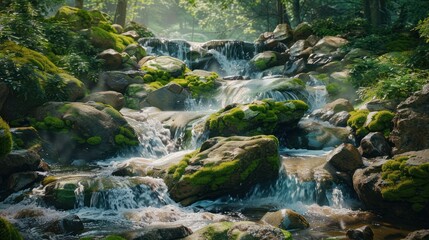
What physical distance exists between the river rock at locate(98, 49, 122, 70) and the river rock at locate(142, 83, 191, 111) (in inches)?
122

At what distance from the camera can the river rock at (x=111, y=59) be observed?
2097cm

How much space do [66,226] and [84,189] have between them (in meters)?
1.96

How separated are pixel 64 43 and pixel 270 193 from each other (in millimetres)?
14689

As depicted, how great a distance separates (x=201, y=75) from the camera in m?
22.6

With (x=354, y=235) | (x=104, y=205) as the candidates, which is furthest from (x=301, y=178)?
(x=104, y=205)

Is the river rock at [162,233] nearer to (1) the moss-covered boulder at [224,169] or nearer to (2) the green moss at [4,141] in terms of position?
(2) the green moss at [4,141]

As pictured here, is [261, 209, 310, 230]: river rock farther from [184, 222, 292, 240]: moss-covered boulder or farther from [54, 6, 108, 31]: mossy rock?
[54, 6, 108, 31]: mossy rock

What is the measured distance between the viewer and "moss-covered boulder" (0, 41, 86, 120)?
13.7 m

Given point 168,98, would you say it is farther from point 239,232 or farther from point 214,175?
point 239,232

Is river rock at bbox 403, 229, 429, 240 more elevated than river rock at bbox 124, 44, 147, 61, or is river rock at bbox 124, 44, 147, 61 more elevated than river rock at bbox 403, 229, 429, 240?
river rock at bbox 124, 44, 147, 61

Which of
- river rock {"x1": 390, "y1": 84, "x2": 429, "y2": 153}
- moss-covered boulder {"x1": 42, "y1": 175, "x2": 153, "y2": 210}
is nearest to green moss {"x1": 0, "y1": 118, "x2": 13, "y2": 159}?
moss-covered boulder {"x1": 42, "y1": 175, "x2": 153, "y2": 210}

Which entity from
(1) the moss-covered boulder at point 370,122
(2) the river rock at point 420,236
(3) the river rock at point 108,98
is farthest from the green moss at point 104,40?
(2) the river rock at point 420,236

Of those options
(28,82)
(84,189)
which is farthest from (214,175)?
(28,82)

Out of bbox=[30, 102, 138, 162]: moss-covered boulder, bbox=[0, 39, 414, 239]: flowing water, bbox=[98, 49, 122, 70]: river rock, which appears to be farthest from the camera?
bbox=[98, 49, 122, 70]: river rock
